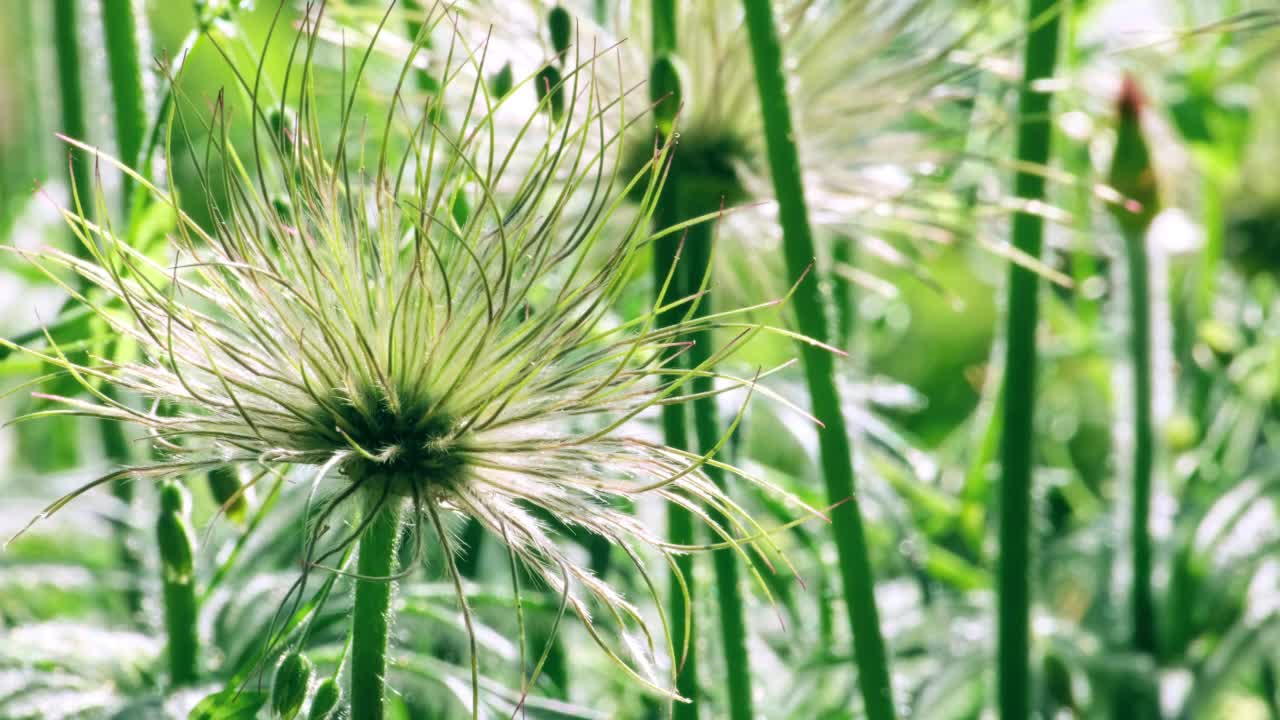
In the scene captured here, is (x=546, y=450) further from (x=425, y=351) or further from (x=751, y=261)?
(x=751, y=261)

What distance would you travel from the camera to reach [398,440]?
391 mm

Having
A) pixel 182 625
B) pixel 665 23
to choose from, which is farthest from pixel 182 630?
pixel 665 23

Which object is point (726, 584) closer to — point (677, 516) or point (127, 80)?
point (677, 516)

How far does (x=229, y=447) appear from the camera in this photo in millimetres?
400

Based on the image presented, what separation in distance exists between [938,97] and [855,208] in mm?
72

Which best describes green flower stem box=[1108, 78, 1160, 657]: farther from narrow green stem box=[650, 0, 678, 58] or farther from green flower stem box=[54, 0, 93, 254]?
green flower stem box=[54, 0, 93, 254]

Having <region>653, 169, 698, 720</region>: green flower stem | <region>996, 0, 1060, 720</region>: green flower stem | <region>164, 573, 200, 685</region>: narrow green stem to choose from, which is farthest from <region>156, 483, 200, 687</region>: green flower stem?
<region>996, 0, 1060, 720</region>: green flower stem

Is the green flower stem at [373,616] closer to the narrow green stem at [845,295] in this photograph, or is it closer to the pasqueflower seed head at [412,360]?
the pasqueflower seed head at [412,360]

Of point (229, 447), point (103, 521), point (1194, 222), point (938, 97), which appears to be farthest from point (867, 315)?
point (229, 447)

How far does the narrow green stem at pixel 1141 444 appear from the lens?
0.70 metres

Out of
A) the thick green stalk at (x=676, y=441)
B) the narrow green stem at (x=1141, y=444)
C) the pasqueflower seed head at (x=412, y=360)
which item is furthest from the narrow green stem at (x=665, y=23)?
the narrow green stem at (x=1141, y=444)

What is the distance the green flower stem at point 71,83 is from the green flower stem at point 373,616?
0.34 m

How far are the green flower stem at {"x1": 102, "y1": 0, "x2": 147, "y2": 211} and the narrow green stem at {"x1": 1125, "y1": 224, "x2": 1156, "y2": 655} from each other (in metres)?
0.50

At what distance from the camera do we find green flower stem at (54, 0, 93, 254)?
0.64m
